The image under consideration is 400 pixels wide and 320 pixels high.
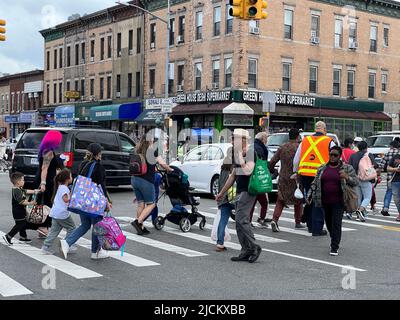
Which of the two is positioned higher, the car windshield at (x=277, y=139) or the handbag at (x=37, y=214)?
the car windshield at (x=277, y=139)

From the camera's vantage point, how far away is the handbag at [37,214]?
32.4 ft

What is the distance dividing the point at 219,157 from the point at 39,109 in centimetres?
4808

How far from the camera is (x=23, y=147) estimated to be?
683 inches

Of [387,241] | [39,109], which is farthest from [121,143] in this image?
[39,109]

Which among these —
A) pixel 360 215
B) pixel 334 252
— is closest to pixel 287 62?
pixel 360 215

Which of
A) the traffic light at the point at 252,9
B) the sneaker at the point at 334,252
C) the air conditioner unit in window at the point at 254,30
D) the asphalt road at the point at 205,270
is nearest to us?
the asphalt road at the point at 205,270

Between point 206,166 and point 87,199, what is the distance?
361 inches

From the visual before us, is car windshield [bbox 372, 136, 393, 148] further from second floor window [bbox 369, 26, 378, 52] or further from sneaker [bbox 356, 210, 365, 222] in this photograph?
second floor window [bbox 369, 26, 378, 52]

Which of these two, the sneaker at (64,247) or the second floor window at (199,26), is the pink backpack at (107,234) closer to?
the sneaker at (64,247)

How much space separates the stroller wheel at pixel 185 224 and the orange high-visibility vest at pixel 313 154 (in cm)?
231

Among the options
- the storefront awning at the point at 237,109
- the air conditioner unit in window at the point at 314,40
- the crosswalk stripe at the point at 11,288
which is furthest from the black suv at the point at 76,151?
the air conditioner unit in window at the point at 314,40

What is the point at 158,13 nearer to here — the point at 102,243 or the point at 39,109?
the point at 39,109

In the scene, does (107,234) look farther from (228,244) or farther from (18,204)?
(228,244)

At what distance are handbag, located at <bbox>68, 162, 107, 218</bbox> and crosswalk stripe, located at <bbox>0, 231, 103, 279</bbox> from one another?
75 centimetres
